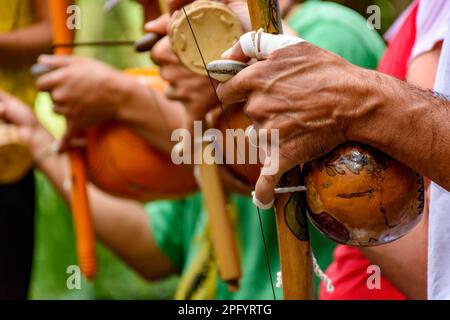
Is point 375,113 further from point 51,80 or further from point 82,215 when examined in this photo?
point 82,215

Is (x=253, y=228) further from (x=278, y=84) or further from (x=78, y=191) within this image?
(x=278, y=84)

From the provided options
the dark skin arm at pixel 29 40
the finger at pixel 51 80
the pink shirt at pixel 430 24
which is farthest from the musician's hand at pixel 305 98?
the dark skin arm at pixel 29 40

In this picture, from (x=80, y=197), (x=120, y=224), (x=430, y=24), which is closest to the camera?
(x=430, y=24)

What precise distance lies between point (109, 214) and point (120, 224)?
28 millimetres

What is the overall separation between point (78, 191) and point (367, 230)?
42.1 inches

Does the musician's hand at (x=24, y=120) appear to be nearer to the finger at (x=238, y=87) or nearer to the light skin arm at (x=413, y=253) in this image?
the light skin arm at (x=413, y=253)

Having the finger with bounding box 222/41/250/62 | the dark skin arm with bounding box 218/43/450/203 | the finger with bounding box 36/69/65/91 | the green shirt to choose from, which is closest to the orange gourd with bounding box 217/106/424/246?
the dark skin arm with bounding box 218/43/450/203

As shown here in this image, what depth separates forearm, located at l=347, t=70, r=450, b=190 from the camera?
1.02 metres

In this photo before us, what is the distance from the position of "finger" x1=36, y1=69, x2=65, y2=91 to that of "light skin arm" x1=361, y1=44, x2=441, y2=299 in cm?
69

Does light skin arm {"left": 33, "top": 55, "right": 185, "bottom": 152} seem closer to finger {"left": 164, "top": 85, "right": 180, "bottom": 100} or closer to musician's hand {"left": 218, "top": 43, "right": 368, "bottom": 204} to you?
finger {"left": 164, "top": 85, "right": 180, "bottom": 100}

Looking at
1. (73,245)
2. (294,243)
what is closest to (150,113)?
(73,245)

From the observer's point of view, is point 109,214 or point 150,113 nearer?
point 150,113

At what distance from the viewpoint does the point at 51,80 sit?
6.35 feet

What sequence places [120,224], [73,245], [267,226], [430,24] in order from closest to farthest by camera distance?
[430,24] → [267,226] → [120,224] → [73,245]
